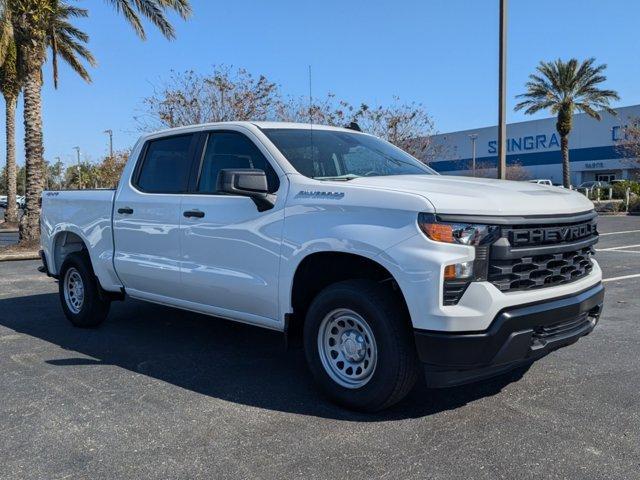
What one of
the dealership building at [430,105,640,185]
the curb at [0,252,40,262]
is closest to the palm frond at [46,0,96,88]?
the curb at [0,252,40,262]

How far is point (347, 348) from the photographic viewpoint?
4156 millimetres

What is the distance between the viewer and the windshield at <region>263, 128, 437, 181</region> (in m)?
4.75

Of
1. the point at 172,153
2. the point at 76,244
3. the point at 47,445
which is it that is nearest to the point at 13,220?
the point at 76,244

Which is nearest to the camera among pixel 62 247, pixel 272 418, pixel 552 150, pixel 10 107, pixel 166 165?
pixel 272 418

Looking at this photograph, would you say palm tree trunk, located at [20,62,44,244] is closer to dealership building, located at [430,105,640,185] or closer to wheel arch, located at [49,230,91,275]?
wheel arch, located at [49,230,91,275]

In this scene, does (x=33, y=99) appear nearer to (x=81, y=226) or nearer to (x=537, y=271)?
(x=81, y=226)

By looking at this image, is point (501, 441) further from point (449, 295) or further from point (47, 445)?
point (47, 445)

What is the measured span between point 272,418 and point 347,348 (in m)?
0.66

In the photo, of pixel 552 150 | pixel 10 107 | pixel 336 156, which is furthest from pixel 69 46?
pixel 552 150

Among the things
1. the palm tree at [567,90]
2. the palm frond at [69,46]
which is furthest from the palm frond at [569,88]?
the palm frond at [69,46]

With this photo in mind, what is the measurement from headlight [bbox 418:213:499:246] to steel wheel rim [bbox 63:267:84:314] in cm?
439

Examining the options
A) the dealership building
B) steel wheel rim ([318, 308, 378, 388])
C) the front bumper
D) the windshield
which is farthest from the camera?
the dealership building

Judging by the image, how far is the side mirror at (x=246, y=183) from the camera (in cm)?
433

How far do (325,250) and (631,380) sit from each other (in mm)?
2574
